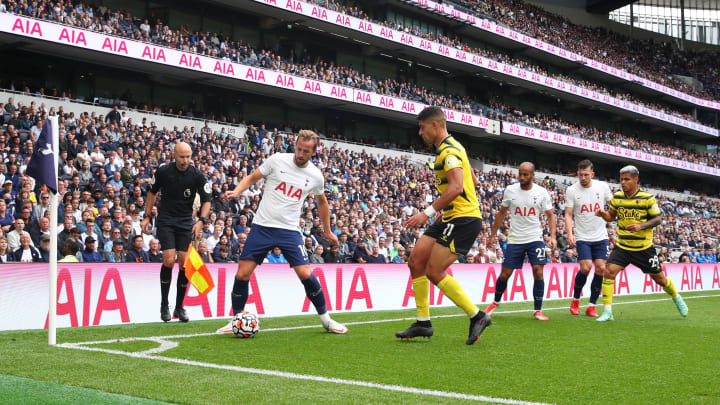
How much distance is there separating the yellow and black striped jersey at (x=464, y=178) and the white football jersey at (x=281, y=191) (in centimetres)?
142

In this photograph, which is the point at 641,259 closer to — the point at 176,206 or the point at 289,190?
the point at 289,190

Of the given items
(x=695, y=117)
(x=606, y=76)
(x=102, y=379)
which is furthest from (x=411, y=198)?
(x=695, y=117)

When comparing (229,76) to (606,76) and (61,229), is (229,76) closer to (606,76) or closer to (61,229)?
(61,229)

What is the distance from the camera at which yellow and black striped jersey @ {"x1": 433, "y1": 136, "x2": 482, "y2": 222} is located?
684cm

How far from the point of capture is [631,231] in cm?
1004

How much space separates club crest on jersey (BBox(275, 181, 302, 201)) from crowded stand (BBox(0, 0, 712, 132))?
60.3 ft

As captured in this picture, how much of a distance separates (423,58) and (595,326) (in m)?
33.9

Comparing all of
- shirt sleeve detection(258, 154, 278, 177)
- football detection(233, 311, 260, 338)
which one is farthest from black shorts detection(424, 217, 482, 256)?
football detection(233, 311, 260, 338)

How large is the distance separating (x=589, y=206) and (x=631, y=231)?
1.23 meters

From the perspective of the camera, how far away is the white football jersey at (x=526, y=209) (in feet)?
34.4

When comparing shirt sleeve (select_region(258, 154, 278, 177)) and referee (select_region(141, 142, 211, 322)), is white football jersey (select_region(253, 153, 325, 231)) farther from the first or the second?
referee (select_region(141, 142, 211, 322))

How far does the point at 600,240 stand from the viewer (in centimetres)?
1119

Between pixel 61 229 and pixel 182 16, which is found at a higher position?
pixel 182 16

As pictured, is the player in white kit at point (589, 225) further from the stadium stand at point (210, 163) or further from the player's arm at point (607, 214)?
the stadium stand at point (210, 163)
